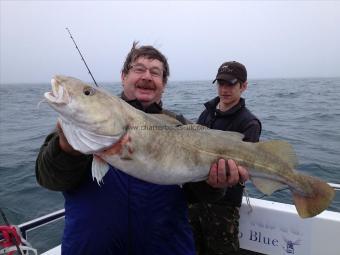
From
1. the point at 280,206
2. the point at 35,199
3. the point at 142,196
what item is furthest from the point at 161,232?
the point at 35,199

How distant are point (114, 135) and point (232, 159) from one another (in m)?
1.12

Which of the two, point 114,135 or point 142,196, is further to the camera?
point 142,196

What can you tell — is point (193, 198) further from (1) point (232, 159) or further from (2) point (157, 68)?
(2) point (157, 68)

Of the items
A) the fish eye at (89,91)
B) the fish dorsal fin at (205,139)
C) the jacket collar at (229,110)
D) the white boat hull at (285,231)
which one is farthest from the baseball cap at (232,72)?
the fish eye at (89,91)

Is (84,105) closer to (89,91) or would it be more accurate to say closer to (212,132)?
(89,91)

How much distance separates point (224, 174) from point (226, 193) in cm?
177

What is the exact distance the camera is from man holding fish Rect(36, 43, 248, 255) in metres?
2.71

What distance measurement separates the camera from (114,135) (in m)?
2.71

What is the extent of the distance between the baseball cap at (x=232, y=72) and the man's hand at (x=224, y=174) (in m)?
2.43

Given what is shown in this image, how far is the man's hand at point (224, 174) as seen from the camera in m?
3.09

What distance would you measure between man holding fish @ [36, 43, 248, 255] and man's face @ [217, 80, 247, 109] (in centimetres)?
221

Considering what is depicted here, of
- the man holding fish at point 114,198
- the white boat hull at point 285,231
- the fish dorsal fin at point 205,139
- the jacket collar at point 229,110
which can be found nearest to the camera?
the man holding fish at point 114,198

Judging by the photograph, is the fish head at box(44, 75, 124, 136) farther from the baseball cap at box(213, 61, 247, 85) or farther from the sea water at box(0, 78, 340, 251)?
the baseball cap at box(213, 61, 247, 85)

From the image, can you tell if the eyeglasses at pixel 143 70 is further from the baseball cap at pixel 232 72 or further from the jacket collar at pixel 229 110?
the baseball cap at pixel 232 72
